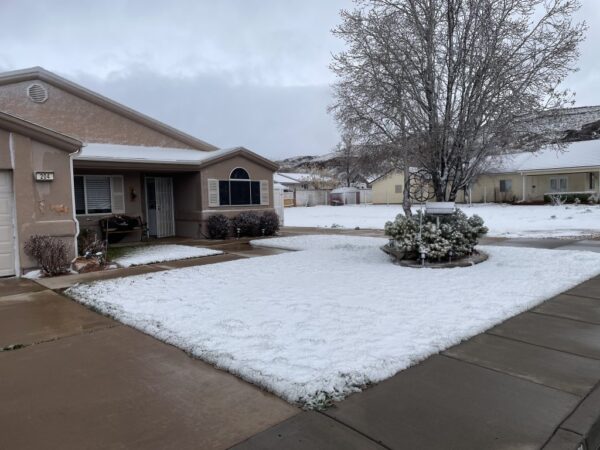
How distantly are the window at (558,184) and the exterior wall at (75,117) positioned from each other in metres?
31.9

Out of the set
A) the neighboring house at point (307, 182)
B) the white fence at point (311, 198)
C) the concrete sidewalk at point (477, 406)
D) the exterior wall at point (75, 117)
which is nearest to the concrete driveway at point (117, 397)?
the concrete sidewalk at point (477, 406)

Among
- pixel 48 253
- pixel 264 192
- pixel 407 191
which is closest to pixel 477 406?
pixel 407 191

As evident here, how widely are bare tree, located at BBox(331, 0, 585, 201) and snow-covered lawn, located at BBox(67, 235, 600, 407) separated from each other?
267cm

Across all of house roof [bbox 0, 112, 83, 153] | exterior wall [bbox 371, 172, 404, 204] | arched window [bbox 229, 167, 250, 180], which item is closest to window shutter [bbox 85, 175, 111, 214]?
arched window [bbox 229, 167, 250, 180]

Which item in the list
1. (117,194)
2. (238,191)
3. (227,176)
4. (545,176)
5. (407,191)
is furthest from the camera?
(545,176)

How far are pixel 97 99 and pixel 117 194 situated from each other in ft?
11.5

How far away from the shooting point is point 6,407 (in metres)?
3.62

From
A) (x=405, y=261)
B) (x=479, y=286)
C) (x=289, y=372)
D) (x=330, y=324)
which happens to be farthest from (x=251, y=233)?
(x=289, y=372)

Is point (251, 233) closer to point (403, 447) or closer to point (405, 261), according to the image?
point (405, 261)

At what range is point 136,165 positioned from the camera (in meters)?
14.2

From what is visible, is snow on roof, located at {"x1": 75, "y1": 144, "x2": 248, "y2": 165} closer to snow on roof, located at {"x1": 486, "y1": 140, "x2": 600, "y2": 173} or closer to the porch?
the porch

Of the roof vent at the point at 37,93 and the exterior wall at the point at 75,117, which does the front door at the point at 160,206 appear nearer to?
the exterior wall at the point at 75,117

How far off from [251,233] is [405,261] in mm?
8131

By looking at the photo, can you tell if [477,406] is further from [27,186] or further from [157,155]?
[157,155]
